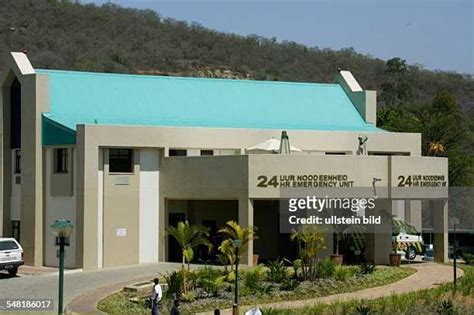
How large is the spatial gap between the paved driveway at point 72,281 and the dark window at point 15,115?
8706 millimetres

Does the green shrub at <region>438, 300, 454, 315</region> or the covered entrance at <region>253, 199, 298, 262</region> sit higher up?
the covered entrance at <region>253, 199, 298, 262</region>

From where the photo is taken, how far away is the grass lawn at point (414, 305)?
29750mm

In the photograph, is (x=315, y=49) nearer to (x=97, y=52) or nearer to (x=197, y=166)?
(x=97, y=52)

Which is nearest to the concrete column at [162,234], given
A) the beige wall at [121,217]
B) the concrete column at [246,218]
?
the beige wall at [121,217]

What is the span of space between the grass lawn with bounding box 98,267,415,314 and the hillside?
217 feet

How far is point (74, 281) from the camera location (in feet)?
128

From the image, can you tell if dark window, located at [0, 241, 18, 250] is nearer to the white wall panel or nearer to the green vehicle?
the white wall panel

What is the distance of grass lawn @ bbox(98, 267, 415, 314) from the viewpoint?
109 feet

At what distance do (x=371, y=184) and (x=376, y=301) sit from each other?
1107 cm

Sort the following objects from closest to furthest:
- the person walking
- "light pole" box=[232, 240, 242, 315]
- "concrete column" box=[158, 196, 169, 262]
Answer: the person walking, "light pole" box=[232, 240, 242, 315], "concrete column" box=[158, 196, 169, 262]

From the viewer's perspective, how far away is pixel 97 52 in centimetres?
11206

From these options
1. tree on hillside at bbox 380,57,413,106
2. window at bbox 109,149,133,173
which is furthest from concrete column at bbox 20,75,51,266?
tree on hillside at bbox 380,57,413,106

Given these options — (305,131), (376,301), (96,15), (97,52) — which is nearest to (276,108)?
(305,131)

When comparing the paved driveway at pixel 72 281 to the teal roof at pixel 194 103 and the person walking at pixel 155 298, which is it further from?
the teal roof at pixel 194 103
